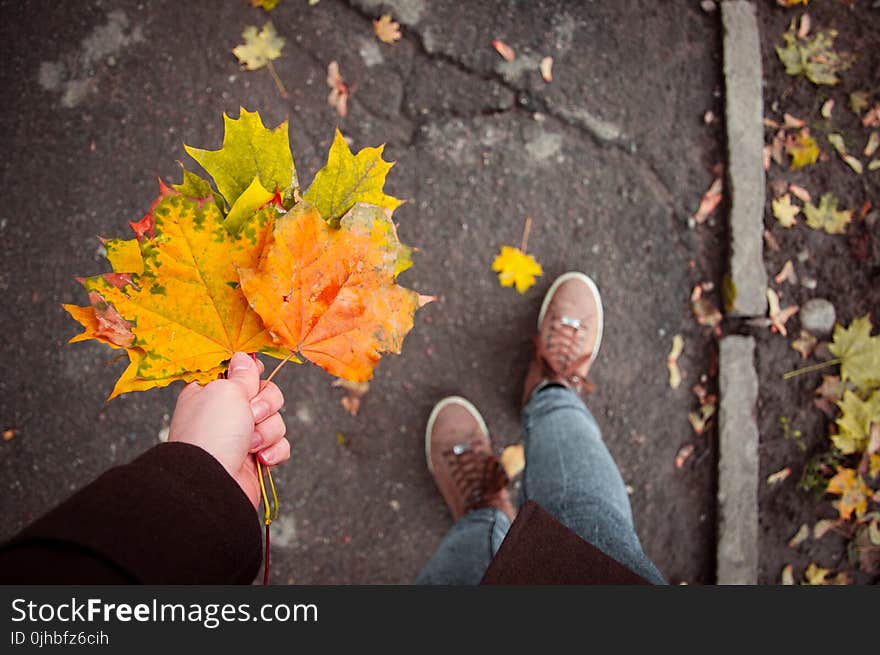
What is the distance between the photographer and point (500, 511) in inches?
76.9

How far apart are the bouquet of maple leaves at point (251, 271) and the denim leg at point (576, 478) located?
0.83 meters

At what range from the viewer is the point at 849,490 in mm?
2139

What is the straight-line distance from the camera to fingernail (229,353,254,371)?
3.47ft

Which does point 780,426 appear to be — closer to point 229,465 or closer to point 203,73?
point 229,465

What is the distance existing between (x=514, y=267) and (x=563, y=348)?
33 cm

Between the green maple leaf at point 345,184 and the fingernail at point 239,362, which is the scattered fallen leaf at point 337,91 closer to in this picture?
the green maple leaf at point 345,184

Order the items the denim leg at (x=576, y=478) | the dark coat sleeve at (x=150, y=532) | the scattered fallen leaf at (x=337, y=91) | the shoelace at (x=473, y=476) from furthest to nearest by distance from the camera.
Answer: the scattered fallen leaf at (x=337, y=91) → the shoelace at (x=473, y=476) → the denim leg at (x=576, y=478) → the dark coat sleeve at (x=150, y=532)

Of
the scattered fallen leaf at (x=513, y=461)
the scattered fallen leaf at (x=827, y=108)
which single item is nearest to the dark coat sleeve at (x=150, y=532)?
the scattered fallen leaf at (x=513, y=461)

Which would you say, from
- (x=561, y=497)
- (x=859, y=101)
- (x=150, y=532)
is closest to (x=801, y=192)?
(x=859, y=101)

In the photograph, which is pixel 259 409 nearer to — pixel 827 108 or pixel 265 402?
pixel 265 402

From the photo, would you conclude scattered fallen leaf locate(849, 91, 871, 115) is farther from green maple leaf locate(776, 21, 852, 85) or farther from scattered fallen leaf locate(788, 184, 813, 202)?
scattered fallen leaf locate(788, 184, 813, 202)

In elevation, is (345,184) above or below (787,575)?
above

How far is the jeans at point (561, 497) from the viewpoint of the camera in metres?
1.52

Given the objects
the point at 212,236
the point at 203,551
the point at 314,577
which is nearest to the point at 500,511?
the point at 314,577
